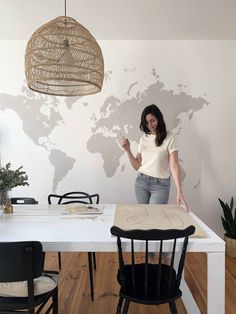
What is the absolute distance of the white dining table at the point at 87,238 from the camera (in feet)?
4.70

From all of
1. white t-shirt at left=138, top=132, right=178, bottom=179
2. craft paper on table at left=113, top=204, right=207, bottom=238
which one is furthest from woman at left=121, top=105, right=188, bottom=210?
craft paper on table at left=113, top=204, right=207, bottom=238

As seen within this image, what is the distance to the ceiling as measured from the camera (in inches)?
97.8

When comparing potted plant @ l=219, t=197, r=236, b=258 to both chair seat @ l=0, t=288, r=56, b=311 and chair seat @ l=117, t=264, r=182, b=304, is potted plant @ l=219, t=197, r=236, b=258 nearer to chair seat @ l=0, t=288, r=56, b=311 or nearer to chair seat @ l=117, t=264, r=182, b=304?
chair seat @ l=117, t=264, r=182, b=304

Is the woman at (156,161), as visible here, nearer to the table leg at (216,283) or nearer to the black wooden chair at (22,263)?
the table leg at (216,283)

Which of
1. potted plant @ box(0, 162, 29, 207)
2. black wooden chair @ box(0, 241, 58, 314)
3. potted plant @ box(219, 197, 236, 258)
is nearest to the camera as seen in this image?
black wooden chair @ box(0, 241, 58, 314)

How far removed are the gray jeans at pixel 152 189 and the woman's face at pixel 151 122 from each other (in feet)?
1.42

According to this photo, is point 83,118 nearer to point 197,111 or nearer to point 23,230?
point 197,111

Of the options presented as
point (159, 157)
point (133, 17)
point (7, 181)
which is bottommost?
point (7, 181)

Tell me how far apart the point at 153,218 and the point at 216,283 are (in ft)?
1.75

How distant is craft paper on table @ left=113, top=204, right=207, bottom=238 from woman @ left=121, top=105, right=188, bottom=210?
14.5 inches

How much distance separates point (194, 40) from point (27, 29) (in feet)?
6.28

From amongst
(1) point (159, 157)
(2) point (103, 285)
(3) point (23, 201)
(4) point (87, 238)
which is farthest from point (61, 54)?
(2) point (103, 285)

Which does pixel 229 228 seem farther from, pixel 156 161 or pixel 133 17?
pixel 133 17

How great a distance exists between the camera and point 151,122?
2.58 m
